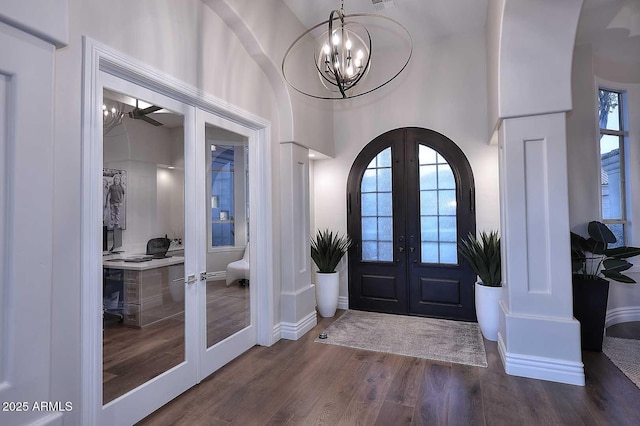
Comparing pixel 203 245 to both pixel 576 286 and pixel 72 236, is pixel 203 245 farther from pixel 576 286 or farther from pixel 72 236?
pixel 576 286

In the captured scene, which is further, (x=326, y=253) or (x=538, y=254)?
(x=326, y=253)

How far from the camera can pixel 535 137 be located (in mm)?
2938

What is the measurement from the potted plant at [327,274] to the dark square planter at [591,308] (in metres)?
2.69

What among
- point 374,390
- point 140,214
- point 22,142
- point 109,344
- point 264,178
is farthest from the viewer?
point 264,178

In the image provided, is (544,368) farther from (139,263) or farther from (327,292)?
(139,263)

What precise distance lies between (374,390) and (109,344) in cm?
197

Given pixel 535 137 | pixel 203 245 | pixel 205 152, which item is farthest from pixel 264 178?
pixel 535 137

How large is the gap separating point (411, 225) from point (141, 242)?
3422mm

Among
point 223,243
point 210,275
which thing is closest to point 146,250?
point 210,275

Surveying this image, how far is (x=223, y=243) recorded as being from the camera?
3160mm

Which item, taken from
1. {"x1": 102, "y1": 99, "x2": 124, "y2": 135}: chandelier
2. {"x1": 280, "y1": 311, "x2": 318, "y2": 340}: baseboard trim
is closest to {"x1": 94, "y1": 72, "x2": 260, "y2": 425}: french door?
{"x1": 102, "y1": 99, "x2": 124, "y2": 135}: chandelier

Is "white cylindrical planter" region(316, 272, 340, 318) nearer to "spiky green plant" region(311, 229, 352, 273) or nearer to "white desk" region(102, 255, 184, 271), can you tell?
"spiky green plant" region(311, 229, 352, 273)

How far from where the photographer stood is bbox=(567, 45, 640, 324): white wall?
13.0 feet

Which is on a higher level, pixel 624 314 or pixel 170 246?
pixel 170 246
